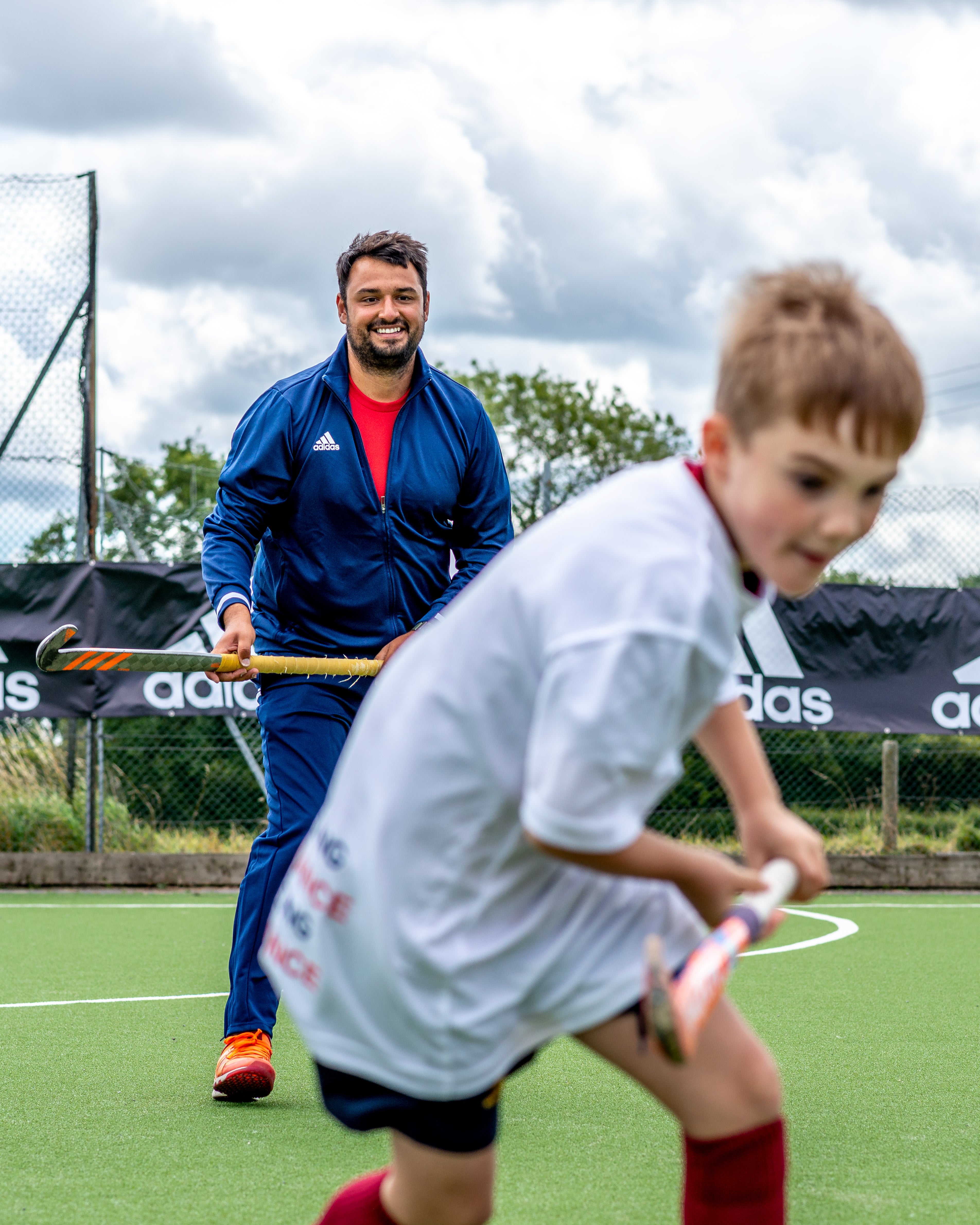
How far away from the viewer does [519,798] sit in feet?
5.63

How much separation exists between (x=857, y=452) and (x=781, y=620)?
26.8 ft

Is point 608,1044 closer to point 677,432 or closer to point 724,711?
point 724,711

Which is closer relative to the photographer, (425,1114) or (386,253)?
(425,1114)

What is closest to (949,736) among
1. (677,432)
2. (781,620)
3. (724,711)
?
(781,620)

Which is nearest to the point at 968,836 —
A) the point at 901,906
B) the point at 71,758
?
the point at 901,906

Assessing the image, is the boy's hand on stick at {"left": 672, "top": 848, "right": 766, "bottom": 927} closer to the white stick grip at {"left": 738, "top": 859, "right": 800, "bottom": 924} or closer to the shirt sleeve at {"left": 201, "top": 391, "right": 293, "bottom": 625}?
the white stick grip at {"left": 738, "top": 859, "right": 800, "bottom": 924}

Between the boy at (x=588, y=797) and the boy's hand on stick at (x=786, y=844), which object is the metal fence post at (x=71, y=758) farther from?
the boy's hand on stick at (x=786, y=844)

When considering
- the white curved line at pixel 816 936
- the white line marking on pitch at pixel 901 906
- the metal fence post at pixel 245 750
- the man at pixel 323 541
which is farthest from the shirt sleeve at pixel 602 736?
the metal fence post at pixel 245 750

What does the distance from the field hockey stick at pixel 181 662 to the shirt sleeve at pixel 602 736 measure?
177 cm

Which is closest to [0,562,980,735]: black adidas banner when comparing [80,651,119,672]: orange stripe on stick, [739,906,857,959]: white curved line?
[739,906,857,959]: white curved line

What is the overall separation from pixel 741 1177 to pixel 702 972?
48 centimetres

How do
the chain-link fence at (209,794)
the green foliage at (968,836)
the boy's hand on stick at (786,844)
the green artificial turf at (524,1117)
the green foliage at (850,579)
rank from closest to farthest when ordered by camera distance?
the boy's hand on stick at (786,844), the green artificial turf at (524,1117), the chain-link fence at (209,794), the green foliage at (850,579), the green foliage at (968,836)

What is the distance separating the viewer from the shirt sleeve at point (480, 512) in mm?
4012

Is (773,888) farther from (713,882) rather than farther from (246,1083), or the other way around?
(246,1083)
